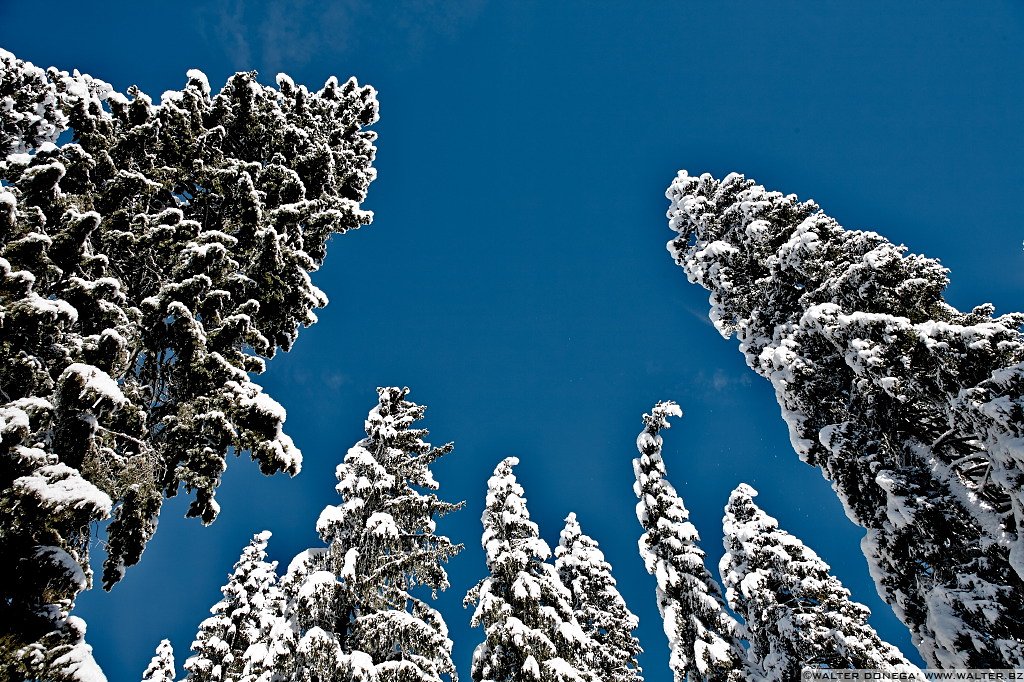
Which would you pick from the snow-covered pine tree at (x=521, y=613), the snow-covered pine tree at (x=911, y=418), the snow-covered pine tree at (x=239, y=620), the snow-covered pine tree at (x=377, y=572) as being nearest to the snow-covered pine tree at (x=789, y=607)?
the snow-covered pine tree at (x=911, y=418)

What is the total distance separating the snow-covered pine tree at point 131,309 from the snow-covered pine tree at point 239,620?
1087 centimetres

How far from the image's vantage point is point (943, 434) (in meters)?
11.9

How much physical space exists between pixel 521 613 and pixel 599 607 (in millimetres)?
8270

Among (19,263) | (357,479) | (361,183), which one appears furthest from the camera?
(357,479)

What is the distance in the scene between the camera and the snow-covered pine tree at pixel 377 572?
1266 cm

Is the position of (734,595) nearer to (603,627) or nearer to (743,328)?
(603,627)

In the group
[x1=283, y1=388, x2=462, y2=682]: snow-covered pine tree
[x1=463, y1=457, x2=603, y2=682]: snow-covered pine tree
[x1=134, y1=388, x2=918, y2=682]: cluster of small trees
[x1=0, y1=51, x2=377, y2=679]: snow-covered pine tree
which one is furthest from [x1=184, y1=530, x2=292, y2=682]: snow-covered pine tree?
[x1=0, y1=51, x2=377, y2=679]: snow-covered pine tree

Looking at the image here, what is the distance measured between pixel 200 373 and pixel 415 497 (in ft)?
31.4

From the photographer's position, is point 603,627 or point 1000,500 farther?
point 603,627

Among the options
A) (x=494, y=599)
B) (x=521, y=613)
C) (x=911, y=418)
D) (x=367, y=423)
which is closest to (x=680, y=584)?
(x=521, y=613)

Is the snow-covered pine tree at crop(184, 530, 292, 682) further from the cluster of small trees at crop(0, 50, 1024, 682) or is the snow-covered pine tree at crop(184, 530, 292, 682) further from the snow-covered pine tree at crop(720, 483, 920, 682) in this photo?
the snow-covered pine tree at crop(720, 483, 920, 682)

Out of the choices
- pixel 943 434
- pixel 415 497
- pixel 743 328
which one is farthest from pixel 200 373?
pixel 743 328

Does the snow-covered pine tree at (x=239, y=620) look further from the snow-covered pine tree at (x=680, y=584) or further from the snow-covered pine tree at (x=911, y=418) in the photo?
the snow-covered pine tree at (x=911, y=418)

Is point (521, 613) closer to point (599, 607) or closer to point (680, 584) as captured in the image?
point (680, 584)
